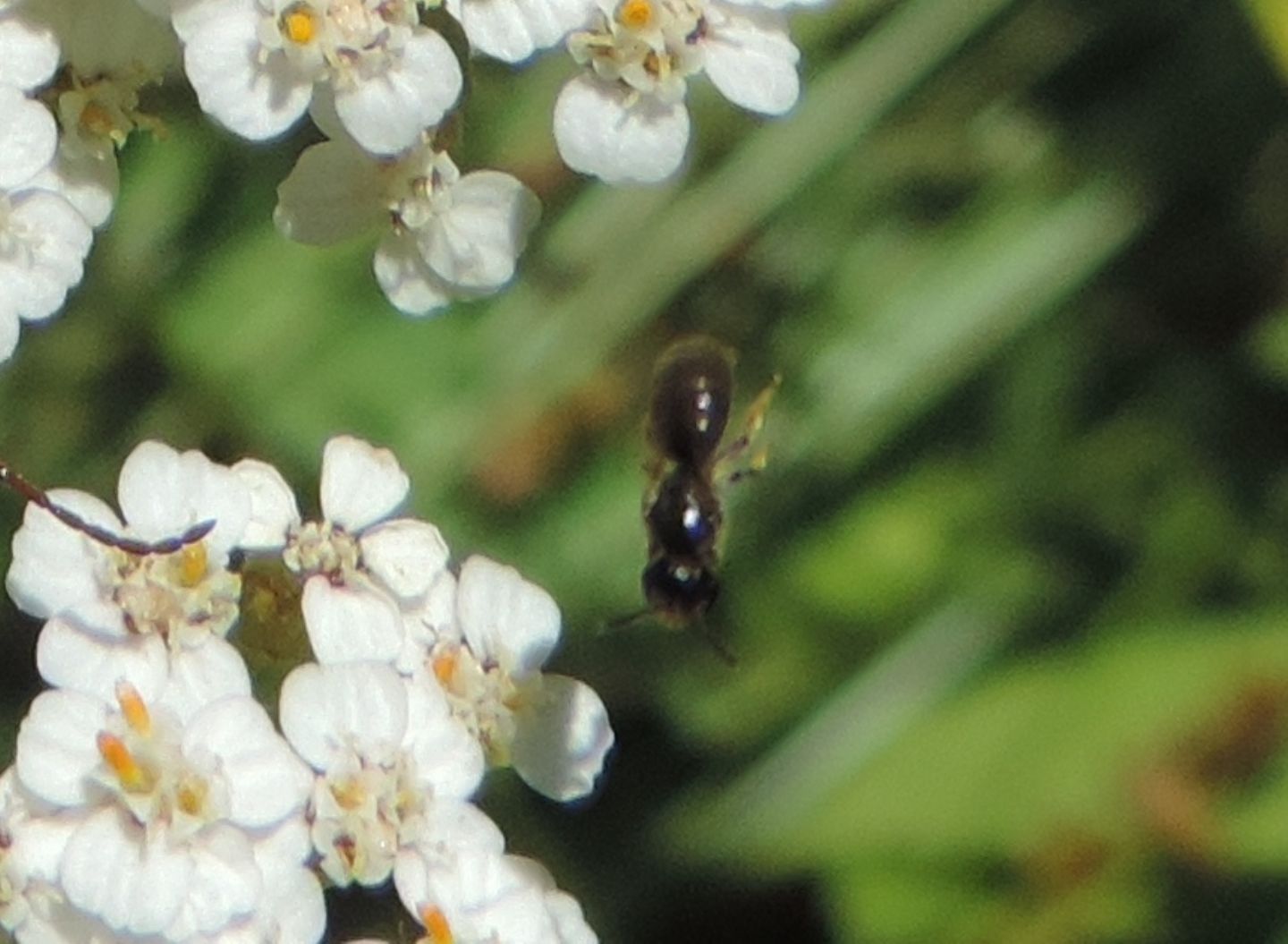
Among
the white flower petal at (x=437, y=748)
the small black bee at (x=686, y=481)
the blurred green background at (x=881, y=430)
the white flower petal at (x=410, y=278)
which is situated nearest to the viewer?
the white flower petal at (x=437, y=748)

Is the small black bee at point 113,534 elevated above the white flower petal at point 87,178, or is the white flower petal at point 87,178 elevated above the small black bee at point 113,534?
the white flower petal at point 87,178

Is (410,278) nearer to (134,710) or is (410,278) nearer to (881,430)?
(134,710)

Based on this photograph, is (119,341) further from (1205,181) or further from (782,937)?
(1205,181)

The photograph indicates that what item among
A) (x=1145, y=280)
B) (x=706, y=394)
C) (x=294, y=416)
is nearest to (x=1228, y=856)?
(x=1145, y=280)

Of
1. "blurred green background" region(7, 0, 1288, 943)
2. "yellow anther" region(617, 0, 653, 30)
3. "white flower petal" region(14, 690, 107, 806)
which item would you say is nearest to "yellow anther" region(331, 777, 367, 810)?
"white flower petal" region(14, 690, 107, 806)

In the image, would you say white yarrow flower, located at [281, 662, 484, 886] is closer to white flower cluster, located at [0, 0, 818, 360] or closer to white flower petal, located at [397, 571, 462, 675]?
white flower petal, located at [397, 571, 462, 675]

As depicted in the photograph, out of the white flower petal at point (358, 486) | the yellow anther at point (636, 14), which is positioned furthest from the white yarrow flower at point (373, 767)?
the yellow anther at point (636, 14)

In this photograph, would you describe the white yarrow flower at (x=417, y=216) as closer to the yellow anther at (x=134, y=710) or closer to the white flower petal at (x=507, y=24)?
the white flower petal at (x=507, y=24)

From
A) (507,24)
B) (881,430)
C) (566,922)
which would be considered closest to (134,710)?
(566,922)

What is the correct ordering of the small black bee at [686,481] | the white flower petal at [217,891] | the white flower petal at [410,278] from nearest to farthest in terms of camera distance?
the white flower petal at [217,891] < the white flower petal at [410,278] < the small black bee at [686,481]
